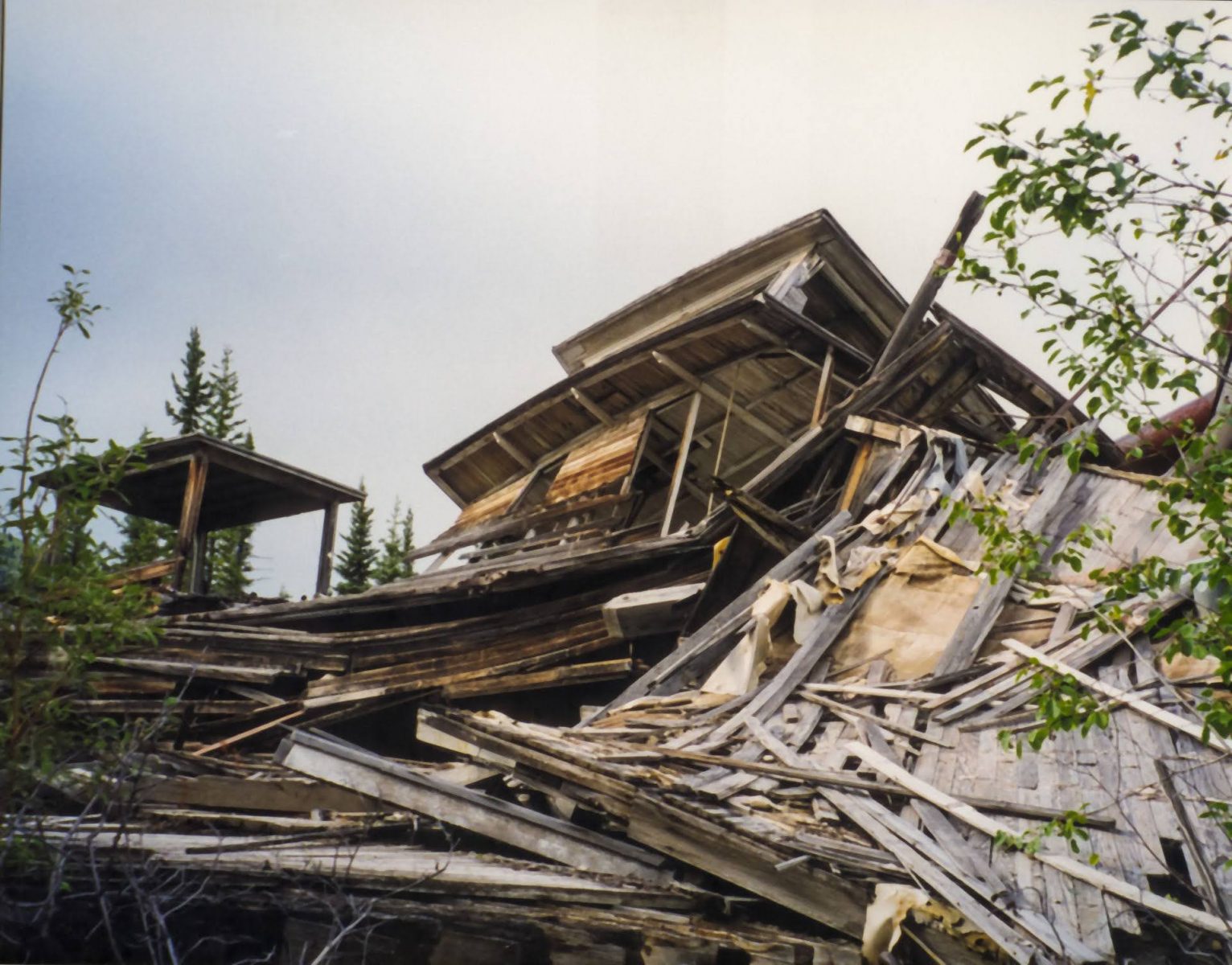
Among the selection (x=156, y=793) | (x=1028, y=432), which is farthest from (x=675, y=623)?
(x=156, y=793)

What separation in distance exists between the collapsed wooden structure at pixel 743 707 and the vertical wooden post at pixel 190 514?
182cm

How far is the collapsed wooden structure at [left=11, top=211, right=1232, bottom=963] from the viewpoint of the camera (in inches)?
177

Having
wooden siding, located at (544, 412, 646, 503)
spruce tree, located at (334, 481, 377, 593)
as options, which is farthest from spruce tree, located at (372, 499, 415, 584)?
wooden siding, located at (544, 412, 646, 503)

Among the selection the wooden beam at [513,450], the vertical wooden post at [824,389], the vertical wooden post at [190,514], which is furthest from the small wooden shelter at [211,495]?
the vertical wooden post at [824,389]

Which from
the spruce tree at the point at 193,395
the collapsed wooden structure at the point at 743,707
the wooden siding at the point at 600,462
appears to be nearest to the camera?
the collapsed wooden structure at the point at 743,707

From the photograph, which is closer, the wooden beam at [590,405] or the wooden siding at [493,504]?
the wooden beam at [590,405]

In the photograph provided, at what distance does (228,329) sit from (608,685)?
22.7ft

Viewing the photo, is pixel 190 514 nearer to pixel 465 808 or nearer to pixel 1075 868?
pixel 465 808

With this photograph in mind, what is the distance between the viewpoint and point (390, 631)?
39.2 ft

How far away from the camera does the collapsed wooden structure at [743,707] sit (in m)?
4.51

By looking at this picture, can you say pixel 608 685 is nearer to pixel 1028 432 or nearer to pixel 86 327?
pixel 1028 432

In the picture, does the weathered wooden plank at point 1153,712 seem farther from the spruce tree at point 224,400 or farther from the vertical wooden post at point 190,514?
the spruce tree at point 224,400

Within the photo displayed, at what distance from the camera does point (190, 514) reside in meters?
13.3

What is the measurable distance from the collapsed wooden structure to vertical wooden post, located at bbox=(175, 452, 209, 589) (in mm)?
1822
